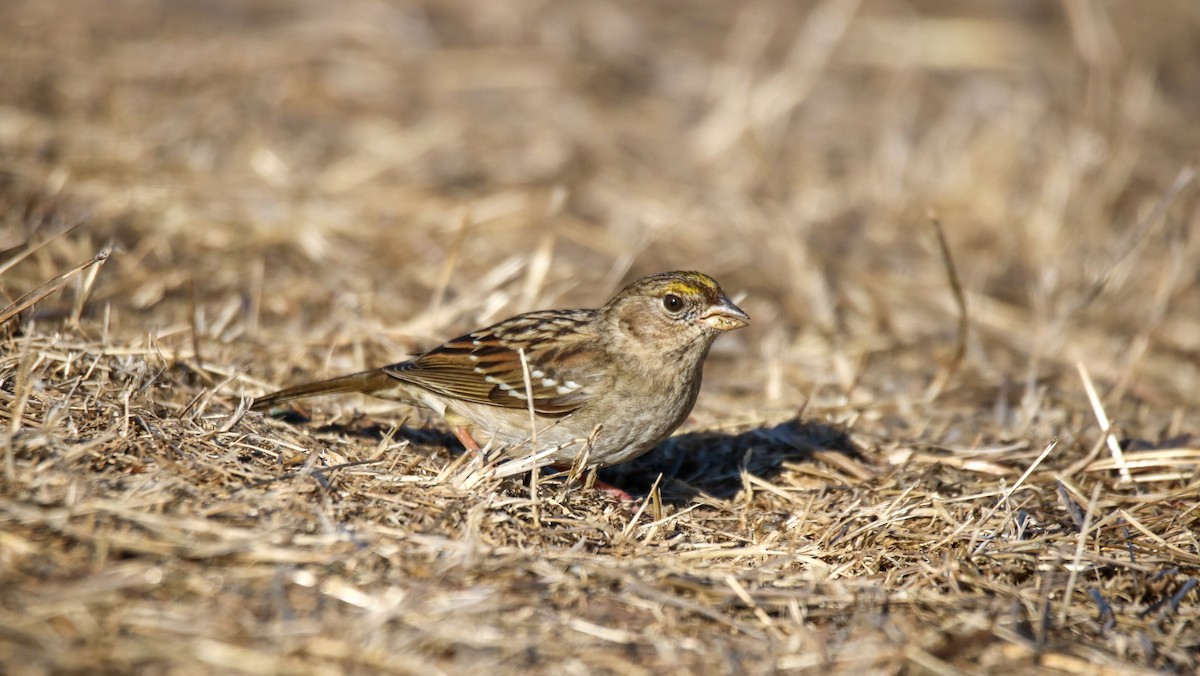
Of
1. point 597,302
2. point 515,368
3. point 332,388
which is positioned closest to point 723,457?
point 515,368

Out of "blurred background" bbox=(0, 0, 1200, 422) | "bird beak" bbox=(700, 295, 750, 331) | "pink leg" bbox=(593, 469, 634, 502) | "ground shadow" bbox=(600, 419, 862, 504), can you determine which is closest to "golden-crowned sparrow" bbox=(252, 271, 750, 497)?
"bird beak" bbox=(700, 295, 750, 331)

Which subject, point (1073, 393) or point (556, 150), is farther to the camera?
point (556, 150)

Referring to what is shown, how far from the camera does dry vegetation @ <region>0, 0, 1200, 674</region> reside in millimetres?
3432

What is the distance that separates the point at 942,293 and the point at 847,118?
10.3ft

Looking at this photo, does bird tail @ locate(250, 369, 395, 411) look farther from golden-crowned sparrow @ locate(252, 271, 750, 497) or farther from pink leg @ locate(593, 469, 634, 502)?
pink leg @ locate(593, 469, 634, 502)

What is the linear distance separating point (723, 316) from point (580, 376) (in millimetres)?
663

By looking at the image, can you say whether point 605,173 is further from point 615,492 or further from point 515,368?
point 615,492

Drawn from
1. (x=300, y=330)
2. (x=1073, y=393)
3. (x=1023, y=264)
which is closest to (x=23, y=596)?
(x=300, y=330)

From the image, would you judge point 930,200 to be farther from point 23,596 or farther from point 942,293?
point 23,596

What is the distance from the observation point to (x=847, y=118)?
33.9 feet

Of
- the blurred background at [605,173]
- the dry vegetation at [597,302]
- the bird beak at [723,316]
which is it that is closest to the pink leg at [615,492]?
the dry vegetation at [597,302]

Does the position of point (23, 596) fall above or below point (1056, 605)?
above

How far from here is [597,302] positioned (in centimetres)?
695

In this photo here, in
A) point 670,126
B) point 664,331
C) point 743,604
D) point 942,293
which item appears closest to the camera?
point 743,604
